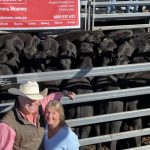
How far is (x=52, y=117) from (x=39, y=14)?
5801 millimetres

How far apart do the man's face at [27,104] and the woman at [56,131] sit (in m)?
0.12

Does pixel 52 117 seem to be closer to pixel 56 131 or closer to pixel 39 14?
pixel 56 131

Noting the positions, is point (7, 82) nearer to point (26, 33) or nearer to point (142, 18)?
point (26, 33)

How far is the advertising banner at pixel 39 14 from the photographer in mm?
9547

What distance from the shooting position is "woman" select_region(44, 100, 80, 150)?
413 centimetres

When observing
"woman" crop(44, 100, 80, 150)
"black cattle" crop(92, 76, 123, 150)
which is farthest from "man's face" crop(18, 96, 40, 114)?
"black cattle" crop(92, 76, 123, 150)

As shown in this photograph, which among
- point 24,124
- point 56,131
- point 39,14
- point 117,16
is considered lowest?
point 56,131

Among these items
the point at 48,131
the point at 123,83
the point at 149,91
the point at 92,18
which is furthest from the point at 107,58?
the point at 48,131

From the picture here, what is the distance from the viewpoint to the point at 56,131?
4227 millimetres

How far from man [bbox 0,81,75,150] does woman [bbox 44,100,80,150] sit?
76mm

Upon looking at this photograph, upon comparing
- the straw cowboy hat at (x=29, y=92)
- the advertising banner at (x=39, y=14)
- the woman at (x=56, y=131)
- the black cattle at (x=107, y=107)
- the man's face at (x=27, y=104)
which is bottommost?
the black cattle at (x=107, y=107)

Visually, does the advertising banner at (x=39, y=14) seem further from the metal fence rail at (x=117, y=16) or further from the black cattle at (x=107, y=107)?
the black cattle at (x=107, y=107)

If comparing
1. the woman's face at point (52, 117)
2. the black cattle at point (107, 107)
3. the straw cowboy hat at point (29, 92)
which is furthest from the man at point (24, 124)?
the black cattle at point (107, 107)

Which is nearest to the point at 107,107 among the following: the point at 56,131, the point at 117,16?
the point at 56,131
